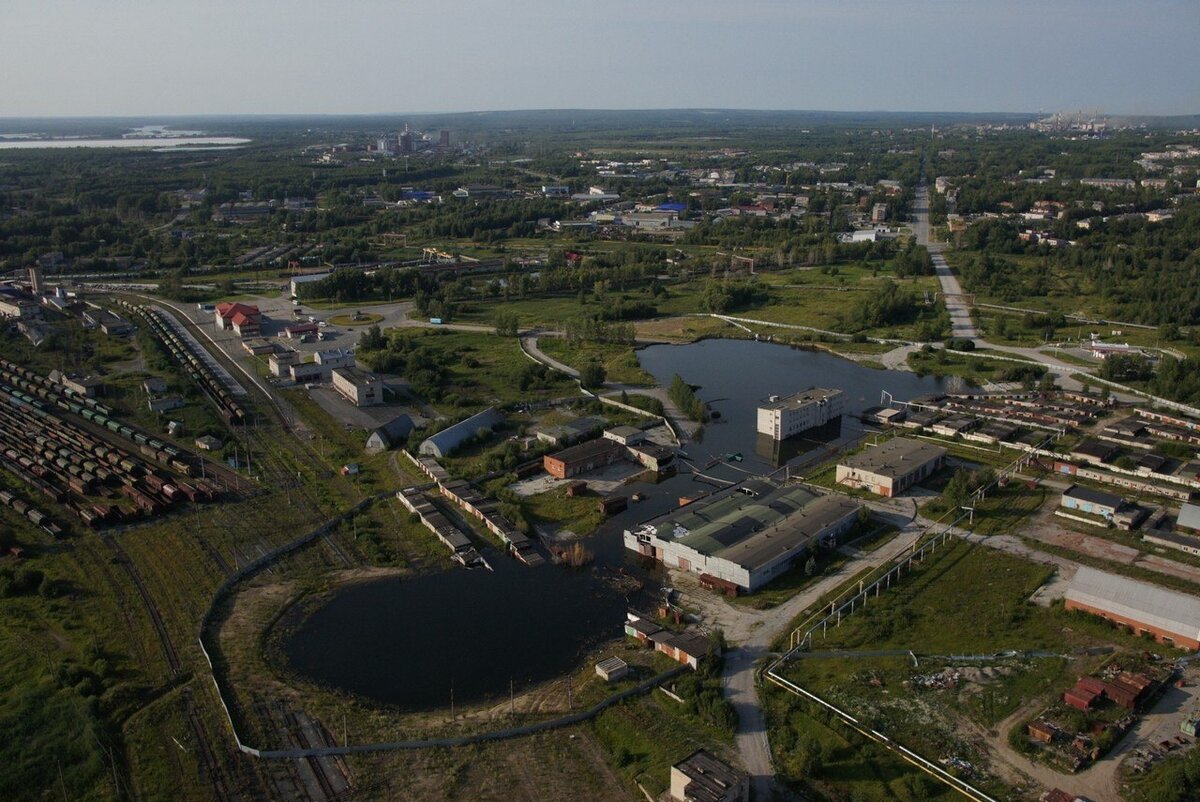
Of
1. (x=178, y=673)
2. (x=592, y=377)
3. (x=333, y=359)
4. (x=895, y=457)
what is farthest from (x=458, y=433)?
(x=895, y=457)

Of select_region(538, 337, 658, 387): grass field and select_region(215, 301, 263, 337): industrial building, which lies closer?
select_region(538, 337, 658, 387): grass field

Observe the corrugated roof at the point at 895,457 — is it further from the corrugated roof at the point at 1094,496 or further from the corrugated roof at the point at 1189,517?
the corrugated roof at the point at 1189,517

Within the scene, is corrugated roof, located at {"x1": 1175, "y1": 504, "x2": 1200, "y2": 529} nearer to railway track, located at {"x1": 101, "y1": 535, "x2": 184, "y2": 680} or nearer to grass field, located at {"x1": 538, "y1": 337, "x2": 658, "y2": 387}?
grass field, located at {"x1": 538, "y1": 337, "x2": 658, "y2": 387}

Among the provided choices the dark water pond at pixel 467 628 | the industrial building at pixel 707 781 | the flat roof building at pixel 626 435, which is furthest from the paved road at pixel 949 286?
the industrial building at pixel 707 781

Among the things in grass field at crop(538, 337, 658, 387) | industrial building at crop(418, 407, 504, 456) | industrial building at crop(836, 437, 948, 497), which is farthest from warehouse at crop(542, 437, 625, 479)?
grass field at crop(538, 337, 658, 387)

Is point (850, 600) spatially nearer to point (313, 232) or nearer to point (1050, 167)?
point (313, 232)

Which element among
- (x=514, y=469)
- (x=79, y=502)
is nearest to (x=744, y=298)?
(x=514, y=469)

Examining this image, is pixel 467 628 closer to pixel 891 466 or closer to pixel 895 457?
pixel 891 466

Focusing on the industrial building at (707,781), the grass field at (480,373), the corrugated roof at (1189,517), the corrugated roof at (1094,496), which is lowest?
the grass field at (480,373)
